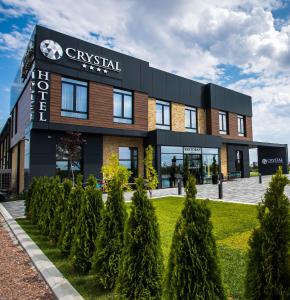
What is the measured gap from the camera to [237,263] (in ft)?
17.2

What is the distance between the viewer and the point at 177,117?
87.7 ft

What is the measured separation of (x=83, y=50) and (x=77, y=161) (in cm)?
825

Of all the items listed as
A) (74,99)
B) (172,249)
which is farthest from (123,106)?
(172,249)

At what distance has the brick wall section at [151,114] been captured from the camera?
2423cm

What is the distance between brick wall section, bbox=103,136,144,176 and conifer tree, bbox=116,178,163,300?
1717 centimetres

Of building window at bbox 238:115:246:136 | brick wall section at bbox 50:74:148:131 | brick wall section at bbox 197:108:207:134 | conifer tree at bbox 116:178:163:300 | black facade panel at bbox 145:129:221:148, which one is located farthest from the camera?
building window at bbox 238:115:246:136

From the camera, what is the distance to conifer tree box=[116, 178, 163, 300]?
3.50m

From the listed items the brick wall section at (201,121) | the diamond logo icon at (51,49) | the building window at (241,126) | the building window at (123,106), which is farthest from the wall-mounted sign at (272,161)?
the diamond logo icon at (51,49)

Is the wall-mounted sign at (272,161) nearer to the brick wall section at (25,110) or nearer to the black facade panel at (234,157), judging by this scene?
the black facade panel at (234,157)

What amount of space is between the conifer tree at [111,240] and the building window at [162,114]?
825 inches

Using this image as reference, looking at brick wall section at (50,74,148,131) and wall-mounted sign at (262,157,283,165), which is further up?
brick wall section at (50,74,148,131)

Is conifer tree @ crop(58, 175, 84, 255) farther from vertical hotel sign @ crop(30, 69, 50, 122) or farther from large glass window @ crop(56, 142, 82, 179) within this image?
vertical hotel sign @ crop(30, 69, 50, 122)

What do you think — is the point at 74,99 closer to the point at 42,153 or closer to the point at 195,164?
the point at 42,153

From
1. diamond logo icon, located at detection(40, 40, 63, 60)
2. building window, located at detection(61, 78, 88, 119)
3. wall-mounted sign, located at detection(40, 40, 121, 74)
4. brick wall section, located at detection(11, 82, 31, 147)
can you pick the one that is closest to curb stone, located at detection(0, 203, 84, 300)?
building window, located at detection(61, 78, 88, 119)
